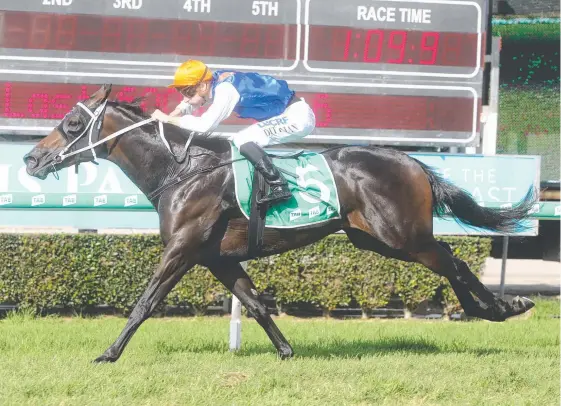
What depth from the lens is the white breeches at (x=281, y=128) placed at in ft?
19.2

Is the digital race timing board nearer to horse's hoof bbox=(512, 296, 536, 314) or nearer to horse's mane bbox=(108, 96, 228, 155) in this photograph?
horse's mane bbox=(108, 96, 228, 155)

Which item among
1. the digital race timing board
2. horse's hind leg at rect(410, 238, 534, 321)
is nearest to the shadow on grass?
horse's hind leg at rect(410, 238, 534, 321)

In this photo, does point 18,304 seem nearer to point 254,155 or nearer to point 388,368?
point 254,155

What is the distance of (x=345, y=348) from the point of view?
21.4ft

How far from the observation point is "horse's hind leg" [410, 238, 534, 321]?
6.03 m

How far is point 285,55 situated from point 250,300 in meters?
3.51

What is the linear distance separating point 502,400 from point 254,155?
2100 millimetres

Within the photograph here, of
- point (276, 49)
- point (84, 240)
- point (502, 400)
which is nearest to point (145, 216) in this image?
point (84, 240)

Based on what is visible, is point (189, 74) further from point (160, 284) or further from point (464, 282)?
point (464, 282)

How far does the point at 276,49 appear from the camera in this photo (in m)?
8.80

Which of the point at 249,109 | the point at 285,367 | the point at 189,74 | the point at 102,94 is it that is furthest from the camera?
the point at 249,109

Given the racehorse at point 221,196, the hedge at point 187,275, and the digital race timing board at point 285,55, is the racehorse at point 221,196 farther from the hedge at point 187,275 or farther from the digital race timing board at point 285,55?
the hedge at point 187,275

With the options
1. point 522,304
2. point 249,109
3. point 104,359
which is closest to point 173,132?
point 249,109

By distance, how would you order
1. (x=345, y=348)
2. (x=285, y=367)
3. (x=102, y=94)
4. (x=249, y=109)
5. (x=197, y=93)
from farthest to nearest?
1. (x=345, y=348)
2. (x=249, y=109)
3. (x=102, y=94)
4. (x=197, y=93)
5. (x=285, y=367)
